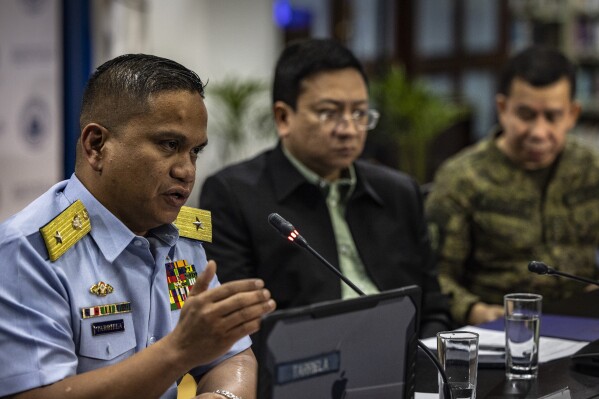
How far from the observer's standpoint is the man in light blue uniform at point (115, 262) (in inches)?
50.5

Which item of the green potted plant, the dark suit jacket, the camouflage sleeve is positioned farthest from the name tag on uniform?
the green potted plant

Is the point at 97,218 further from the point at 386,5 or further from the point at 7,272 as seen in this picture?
the point at 386,5

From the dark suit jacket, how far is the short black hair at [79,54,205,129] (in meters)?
0.79

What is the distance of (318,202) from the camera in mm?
2420

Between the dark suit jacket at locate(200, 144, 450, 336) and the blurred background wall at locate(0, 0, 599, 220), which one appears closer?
the dark suit jacket at locate(200, 144, 450, 336)

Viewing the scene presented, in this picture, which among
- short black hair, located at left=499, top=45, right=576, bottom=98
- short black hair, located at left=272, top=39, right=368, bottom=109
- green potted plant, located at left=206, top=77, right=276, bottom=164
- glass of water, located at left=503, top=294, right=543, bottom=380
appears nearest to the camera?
glass of water, located at left=503, top=294, right=543, bottom=380

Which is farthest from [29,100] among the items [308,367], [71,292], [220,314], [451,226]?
[308,367]

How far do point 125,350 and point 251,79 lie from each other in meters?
5.60

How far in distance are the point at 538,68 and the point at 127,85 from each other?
5.93 feet

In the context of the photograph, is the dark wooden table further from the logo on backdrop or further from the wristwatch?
the logo on backdrop

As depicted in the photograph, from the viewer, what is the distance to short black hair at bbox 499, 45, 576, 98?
2859mm

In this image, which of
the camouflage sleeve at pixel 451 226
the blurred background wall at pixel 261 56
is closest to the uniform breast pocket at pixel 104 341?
the camouflage sleeve at pixel 451 226

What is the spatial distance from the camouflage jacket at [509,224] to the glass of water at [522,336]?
1.03 m

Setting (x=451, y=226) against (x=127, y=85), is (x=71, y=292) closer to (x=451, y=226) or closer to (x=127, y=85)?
(x=127, y=85)
